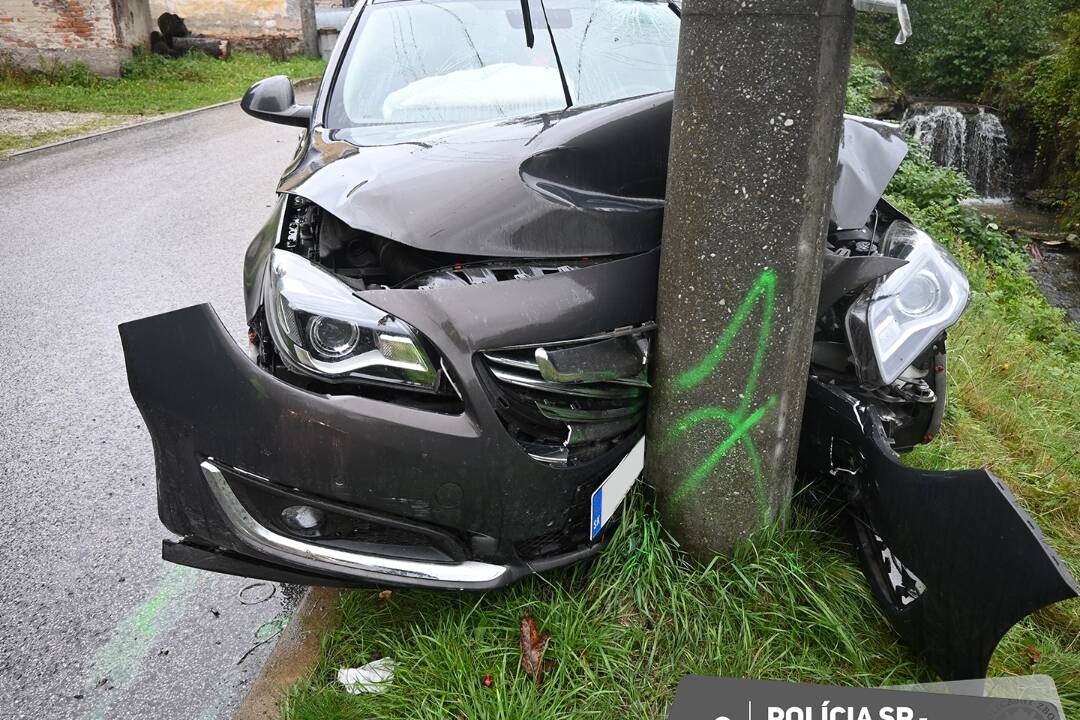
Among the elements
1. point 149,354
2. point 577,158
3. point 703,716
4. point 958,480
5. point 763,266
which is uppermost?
point 577,158

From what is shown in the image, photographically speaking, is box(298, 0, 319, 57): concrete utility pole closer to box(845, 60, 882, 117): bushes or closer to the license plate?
box(845, 60, 882, 117): bushes

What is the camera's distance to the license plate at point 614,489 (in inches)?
77.3

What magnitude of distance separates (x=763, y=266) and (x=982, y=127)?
17127 mm

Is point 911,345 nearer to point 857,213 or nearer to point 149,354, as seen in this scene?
point 857,213

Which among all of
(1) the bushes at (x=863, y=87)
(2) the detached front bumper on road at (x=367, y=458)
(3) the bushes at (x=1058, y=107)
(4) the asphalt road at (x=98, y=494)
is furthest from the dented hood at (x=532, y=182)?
(3) the bushes at (x=1058, y=107)

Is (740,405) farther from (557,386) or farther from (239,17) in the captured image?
(239,17)

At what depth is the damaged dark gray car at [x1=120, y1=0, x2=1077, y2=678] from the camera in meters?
1.71

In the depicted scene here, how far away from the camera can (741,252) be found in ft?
6.01

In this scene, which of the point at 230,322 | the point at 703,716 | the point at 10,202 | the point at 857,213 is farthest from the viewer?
the point at 10,202

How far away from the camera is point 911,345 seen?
2.06 meters

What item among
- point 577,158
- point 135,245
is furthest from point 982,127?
point 577,158

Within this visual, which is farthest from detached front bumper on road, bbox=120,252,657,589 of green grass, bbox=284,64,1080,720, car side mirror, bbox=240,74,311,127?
car side mirror, bbox=240,74,311,127

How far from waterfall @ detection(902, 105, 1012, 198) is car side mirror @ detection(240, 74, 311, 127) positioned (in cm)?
1446

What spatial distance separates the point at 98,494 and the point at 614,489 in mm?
2199
